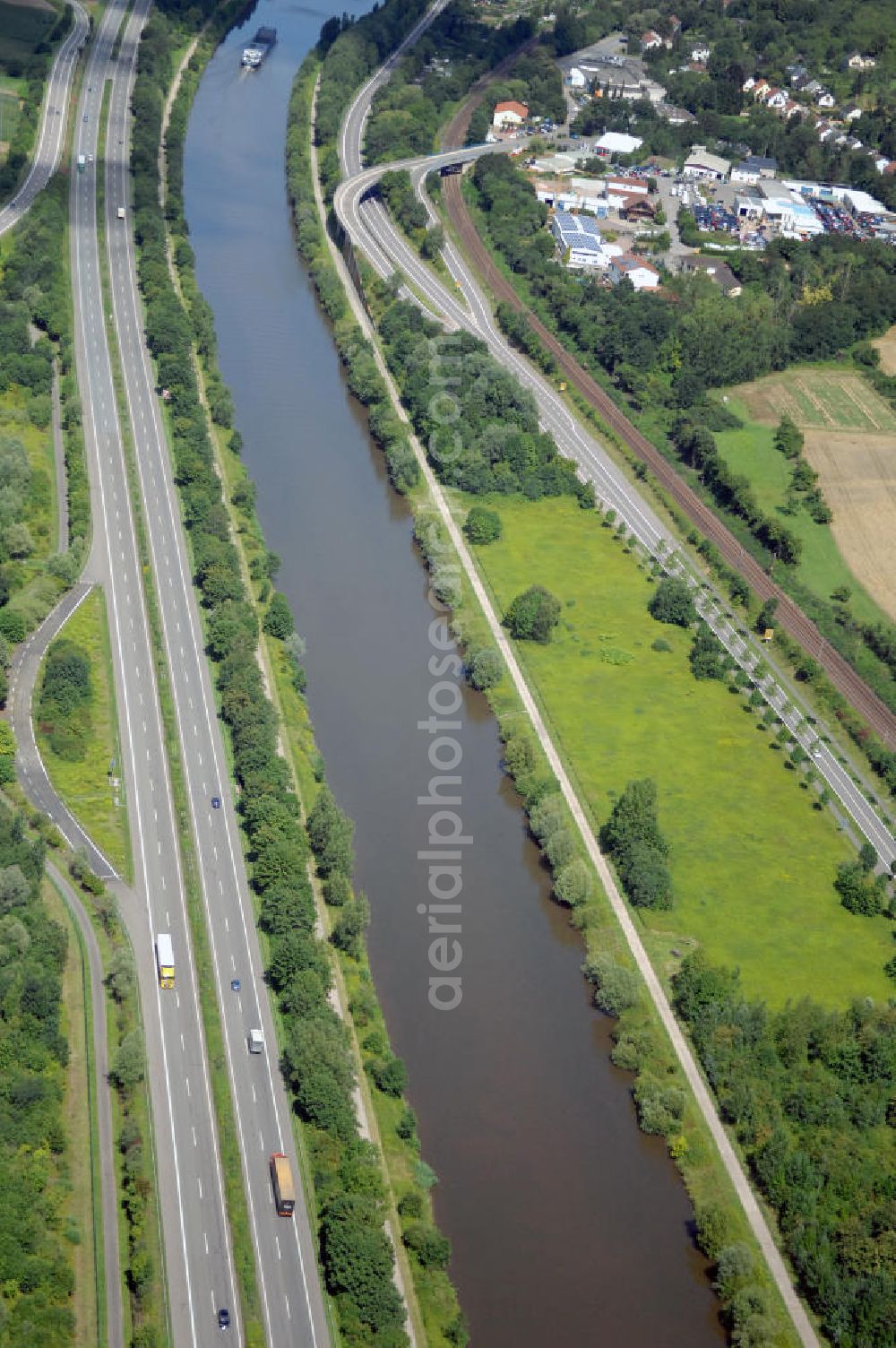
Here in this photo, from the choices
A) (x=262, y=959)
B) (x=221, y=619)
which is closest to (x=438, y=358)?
(x=221, y=619)

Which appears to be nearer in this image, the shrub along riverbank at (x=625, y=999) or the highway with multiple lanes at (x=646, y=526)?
the shrub along riverbank at (x=625, y=999)

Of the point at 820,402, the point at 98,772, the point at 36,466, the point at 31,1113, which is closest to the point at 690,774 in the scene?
the point at 98,772

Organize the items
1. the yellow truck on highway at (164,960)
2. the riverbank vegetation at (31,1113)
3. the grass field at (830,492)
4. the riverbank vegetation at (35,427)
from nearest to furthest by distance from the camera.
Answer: the riverbank vegetation at (31,1113)
the yellow truck on highway at (164,960)
the riverbank vegetation at (35,427)
the grass field at (830,492)

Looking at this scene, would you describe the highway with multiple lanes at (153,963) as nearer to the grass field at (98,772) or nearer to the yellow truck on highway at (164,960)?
the yellow truck on highway at (164,960)

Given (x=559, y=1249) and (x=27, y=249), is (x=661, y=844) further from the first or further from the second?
(x=27, y=249)

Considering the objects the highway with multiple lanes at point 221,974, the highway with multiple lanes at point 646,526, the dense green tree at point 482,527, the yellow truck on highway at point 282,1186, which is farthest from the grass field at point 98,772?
the highway with multiple lanes at point 646,526

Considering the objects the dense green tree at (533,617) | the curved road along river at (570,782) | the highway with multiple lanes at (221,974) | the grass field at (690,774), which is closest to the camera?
the highway with multiple lanes at (221,974)

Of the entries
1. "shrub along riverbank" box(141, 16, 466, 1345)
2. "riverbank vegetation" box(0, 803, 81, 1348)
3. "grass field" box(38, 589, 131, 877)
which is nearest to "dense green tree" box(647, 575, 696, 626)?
"shrub along riverbank" box(141, 16, 466, 1345)

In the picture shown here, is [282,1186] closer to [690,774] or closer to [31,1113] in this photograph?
[31,1113]
